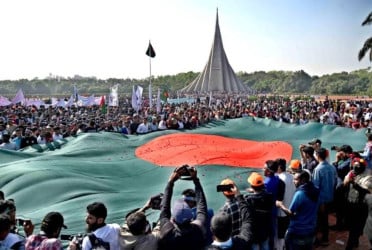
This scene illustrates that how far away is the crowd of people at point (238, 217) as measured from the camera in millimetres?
3553

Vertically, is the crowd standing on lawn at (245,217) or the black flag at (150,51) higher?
the black flag at (150,51)

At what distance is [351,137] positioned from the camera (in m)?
13.1

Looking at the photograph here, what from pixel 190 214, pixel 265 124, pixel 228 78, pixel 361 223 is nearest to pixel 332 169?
pixel 361 223

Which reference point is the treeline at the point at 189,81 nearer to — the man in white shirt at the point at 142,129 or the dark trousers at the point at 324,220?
the man in white shirt at the point at 142,129

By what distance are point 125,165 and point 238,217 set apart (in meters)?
5.34

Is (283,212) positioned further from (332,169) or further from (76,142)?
(76,142)

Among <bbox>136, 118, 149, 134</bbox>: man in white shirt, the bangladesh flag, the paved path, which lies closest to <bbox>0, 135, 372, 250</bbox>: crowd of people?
the paved path

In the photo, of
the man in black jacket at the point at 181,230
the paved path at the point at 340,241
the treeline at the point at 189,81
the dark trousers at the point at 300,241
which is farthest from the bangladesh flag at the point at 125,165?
the treeline at the point at 189,81

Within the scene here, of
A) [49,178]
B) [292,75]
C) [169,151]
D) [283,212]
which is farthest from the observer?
[292,75]

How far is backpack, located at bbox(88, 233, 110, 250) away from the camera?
11.7 feet

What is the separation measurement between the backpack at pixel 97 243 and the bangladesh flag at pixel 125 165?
2.29 metres

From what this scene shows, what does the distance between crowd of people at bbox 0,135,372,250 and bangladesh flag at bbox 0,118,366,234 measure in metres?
1.46

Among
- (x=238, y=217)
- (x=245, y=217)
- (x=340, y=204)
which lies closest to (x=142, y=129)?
(x=340, y=204)

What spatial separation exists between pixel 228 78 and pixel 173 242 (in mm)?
60644
